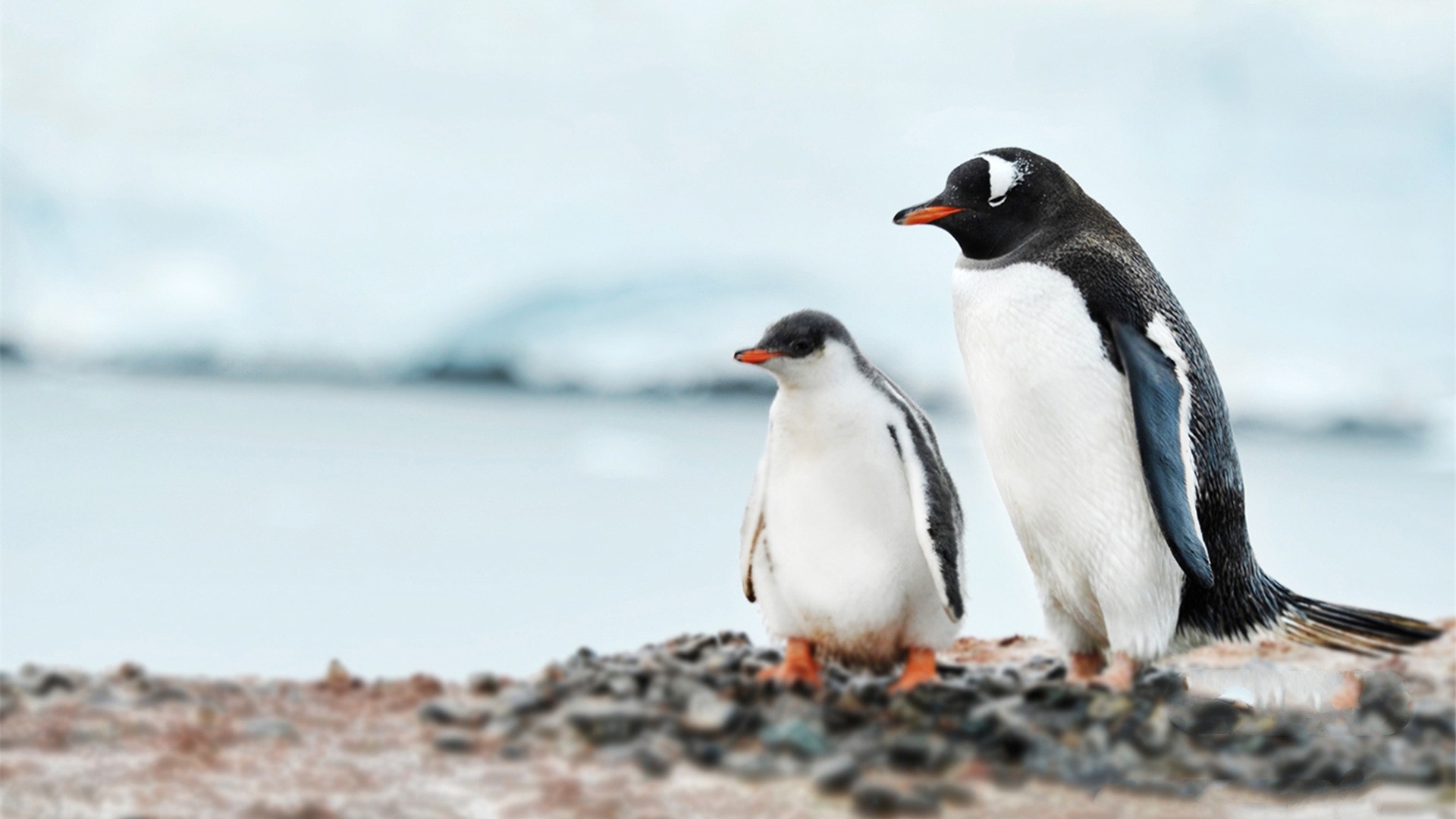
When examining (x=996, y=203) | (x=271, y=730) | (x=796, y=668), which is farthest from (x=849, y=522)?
(x=271, y=730)

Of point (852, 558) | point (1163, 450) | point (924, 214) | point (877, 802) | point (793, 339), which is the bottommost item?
point (877, 802)

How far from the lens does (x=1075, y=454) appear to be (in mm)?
3594

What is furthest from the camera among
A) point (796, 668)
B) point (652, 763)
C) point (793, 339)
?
point (796, 668)

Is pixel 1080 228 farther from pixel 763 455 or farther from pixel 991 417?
pixel 763 455

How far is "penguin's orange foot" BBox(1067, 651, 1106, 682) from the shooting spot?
12.5ft

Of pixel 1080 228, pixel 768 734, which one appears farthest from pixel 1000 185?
pixel 768 734

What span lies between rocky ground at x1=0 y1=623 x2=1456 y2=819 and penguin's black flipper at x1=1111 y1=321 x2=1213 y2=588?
357mm

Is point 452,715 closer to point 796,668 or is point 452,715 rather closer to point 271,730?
point 271,730

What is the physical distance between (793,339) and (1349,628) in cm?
173

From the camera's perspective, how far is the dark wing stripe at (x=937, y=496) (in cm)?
335

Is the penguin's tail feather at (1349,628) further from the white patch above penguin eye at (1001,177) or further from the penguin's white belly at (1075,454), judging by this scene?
the white patch above penguin eye at (1001,177)

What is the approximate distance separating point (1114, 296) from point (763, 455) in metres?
0.96

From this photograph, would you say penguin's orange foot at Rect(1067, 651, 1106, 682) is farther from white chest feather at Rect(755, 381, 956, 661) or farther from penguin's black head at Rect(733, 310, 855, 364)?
penguin's black head at Rect(733, 310, 855, 364)

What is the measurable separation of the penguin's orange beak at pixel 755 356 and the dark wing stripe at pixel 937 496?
31cm
